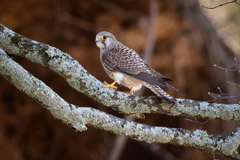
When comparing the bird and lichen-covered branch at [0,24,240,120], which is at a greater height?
the bird

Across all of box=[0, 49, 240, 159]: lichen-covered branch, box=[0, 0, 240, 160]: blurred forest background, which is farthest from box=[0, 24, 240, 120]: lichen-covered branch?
box=[0, 0, 240, 160]: blurred forest background

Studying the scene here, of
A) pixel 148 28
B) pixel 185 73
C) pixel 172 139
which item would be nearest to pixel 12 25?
pixel 148 28

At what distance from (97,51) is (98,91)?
403cm

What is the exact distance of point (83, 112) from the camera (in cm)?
284

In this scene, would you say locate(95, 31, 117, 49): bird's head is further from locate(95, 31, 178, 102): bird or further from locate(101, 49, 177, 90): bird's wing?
locate(101, 49, 177, 90): bird's wing

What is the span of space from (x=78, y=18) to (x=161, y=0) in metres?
1.96

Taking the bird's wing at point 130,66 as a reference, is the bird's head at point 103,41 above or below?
above

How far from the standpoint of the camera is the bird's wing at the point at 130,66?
12.0 ft

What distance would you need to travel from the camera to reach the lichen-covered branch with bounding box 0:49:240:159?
2.66m

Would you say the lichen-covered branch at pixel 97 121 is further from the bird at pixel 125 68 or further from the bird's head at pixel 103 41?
the bird's head at pixel 103 41

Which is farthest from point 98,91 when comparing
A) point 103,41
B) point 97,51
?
point 97,51

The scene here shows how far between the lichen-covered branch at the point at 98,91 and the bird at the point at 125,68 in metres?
0.32

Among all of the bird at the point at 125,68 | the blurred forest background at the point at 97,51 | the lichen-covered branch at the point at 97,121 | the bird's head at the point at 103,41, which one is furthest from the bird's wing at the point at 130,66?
the blurred forest background at the point at 97,51

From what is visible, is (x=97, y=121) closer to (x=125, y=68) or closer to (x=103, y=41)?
(x=125, y=68)
